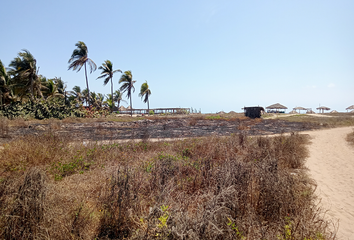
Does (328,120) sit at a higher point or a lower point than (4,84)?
lower

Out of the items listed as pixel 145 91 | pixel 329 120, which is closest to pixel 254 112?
pixel 329 120

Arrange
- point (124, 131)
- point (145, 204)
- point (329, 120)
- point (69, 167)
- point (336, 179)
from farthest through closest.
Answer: point (329, 120)
point (124, 131)
point (336, 179)
point (69, 167)
point (145, 204)

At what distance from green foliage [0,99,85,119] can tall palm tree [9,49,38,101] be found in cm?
186

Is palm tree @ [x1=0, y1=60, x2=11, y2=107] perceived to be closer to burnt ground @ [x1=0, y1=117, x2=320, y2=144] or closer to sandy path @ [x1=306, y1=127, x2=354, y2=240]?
burnt ground @ [x1=0, y1=117, x2=320, y2=144]

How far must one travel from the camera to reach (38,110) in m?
22.7

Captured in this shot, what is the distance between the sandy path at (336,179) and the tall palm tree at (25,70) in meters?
29.0

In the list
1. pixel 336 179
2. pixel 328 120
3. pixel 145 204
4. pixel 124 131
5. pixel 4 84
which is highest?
pixel 4 84

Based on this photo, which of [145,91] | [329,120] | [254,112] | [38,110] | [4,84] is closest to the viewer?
[38,110]

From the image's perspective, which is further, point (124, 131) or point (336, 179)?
point (124, 131)

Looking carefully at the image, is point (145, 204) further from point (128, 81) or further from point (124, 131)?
point (128, 81)

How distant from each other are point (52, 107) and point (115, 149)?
21.5 metres

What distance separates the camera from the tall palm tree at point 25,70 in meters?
23.9

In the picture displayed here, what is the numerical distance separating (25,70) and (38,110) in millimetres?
5851

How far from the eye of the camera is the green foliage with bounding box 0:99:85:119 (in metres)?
21.3
